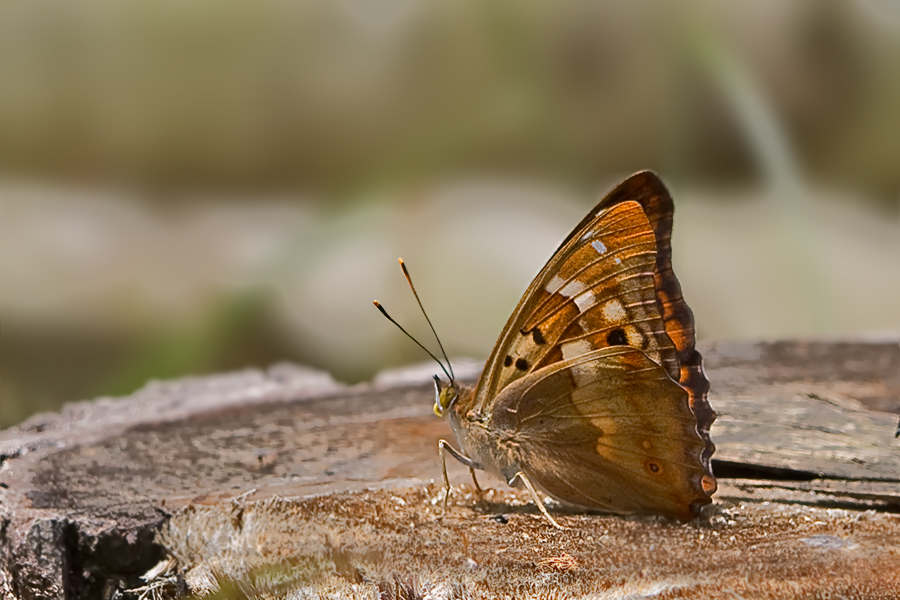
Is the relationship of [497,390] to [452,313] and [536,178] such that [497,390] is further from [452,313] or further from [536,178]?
[536,178]

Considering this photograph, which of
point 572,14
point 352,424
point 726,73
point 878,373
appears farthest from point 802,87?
point 352,424

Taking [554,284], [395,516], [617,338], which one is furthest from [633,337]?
[395,516]

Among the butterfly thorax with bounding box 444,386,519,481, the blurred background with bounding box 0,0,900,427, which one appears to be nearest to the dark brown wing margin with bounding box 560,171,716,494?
the butterfly thorax with bounding box 444,386,519,481

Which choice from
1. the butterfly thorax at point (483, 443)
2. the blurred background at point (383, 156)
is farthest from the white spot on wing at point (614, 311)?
the blurred background at point (383, 156)

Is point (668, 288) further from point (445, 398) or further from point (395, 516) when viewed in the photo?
point (395, 516)

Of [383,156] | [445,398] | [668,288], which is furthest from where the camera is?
[383,156]

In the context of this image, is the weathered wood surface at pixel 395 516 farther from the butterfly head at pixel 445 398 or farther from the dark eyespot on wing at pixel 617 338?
the dark eyespot on wing at pixel 617 338
